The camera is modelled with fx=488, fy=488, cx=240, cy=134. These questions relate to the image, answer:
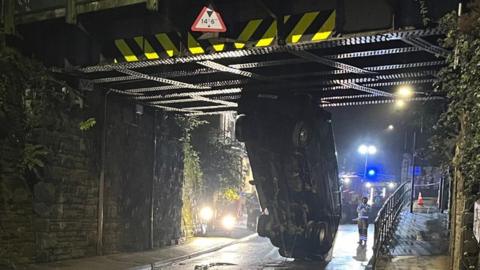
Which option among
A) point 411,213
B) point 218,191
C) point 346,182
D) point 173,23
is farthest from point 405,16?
point 346,182

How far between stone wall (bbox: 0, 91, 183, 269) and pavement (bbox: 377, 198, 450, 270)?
812 centimetres

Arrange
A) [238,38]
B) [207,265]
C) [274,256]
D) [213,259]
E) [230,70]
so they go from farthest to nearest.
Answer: [274,256]
[213,259]
[207,265]
[230,70]
[238,38]

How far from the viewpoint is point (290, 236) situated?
14.8 m

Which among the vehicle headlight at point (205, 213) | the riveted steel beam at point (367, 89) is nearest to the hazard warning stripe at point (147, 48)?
the riveted steel beam at point (367, 89)

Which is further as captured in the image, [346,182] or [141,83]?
[346,182]

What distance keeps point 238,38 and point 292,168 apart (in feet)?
16.2

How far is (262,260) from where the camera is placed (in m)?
15.7

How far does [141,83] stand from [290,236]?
6.39 metres

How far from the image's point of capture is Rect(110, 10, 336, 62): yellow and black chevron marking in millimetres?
9680

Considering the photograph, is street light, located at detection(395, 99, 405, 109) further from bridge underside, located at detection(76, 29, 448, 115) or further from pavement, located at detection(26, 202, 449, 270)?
pavement, located at detection(26, 202, 449, 270)

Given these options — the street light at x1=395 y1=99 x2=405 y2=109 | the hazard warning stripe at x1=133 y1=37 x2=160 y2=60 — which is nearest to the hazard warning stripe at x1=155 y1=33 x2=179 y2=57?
the hazard warning stripe at x1=133 y1=37 x2=160 y2=60

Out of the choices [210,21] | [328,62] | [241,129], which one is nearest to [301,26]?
[328,62]

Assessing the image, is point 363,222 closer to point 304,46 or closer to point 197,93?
point 197,93

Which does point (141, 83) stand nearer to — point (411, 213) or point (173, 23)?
point (173, 23)
